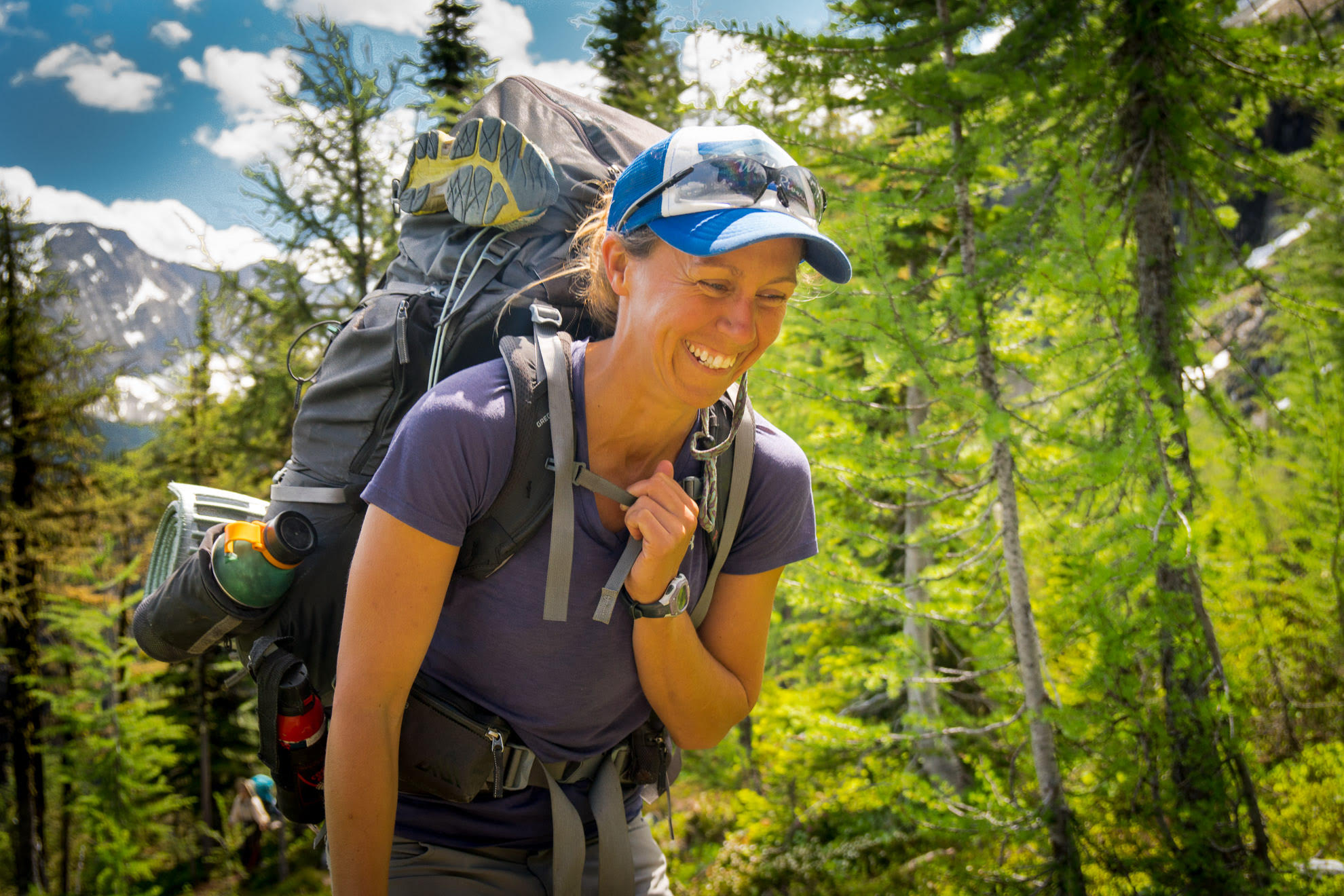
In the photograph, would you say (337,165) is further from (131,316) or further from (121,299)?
(121,299)

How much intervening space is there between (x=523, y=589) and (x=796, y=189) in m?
0.99

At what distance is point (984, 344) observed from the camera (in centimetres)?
410

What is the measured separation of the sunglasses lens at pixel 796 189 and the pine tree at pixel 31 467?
14911 millimetres

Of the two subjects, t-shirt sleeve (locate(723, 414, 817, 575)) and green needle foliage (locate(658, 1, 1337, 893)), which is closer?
t-shirt sleeve (locate(723, 414, 817, 575))

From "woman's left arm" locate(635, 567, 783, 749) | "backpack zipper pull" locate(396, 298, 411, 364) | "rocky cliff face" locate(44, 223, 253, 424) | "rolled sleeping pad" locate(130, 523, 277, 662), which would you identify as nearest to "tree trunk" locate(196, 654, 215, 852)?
"rocky cliff face" locate(44, 223, 253, 424)

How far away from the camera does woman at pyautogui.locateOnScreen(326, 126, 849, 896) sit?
4.67ft

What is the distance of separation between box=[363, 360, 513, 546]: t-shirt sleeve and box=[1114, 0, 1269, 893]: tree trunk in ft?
9.83

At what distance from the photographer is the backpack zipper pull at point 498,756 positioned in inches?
62.6

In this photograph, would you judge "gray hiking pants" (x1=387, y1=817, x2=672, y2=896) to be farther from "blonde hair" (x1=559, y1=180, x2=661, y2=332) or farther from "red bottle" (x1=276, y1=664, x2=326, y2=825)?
"blonde hair" (x1=559, y1=180, x2=661, y2=332)

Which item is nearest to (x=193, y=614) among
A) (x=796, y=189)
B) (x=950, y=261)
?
(x=796, y=189)

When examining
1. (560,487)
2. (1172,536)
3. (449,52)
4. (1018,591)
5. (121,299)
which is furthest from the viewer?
(121,299)

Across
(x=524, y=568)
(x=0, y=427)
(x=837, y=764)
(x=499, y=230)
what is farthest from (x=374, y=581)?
(x=0, y=427)

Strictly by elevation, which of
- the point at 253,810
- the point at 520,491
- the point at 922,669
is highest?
the point at 520,491

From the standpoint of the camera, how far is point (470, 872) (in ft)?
5.39
